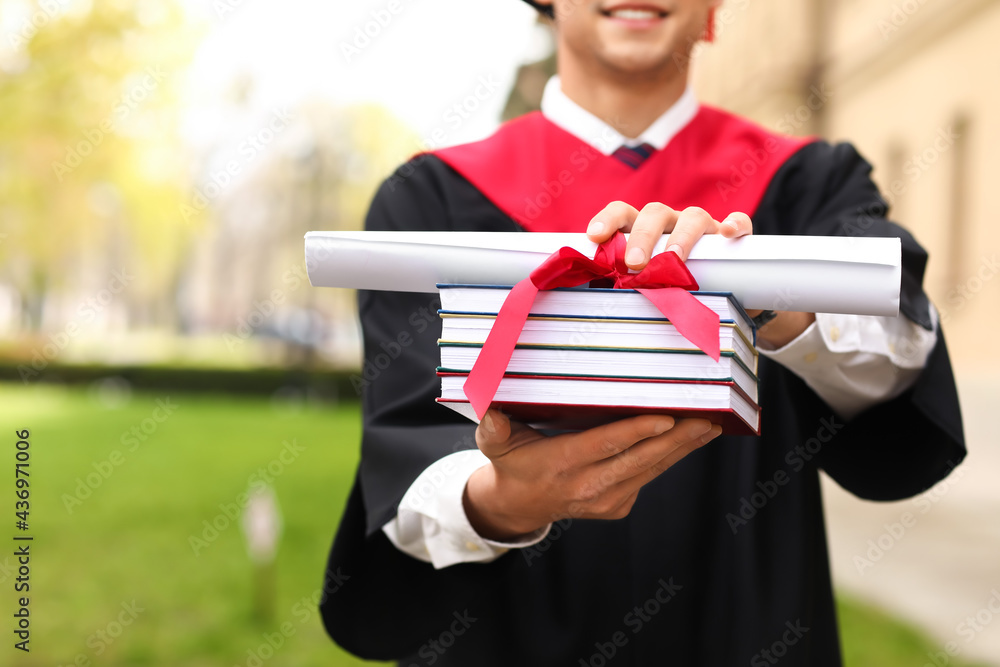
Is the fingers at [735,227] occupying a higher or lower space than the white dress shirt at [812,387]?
higher

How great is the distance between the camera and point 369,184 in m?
21.8

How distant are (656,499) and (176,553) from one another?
582 centimetres

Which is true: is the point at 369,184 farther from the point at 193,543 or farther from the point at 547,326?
the point at 547,326

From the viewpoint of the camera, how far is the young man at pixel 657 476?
5.28 ft

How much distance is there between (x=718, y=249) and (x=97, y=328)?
41.0 metres

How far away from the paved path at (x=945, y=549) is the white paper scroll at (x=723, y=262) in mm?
4405

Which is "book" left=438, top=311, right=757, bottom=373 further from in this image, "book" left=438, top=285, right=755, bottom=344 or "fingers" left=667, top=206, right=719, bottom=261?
"fingers" left=667, top=206, right=719, bottom=261

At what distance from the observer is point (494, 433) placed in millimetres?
1206

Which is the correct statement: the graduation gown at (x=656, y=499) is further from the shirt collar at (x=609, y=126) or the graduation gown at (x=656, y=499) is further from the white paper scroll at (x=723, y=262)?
the white paper scroll at (x=723, y=262)

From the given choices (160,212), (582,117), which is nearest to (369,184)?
(160,212)

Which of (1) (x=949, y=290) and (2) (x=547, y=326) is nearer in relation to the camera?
(2) (x=547, y=326)

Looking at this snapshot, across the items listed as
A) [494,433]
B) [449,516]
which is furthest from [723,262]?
[449,516]

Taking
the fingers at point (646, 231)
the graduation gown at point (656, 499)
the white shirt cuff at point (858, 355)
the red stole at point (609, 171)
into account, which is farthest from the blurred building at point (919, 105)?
the fingers at point (646, 231)

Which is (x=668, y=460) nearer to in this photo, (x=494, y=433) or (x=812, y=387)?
(x=494, y=433)
